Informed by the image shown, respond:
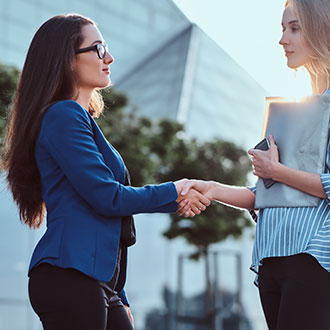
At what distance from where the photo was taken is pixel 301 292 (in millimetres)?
2068

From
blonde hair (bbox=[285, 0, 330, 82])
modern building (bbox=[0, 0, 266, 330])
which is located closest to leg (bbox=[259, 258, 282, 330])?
blonde hair (bbox=[285, 0, 330, 82])

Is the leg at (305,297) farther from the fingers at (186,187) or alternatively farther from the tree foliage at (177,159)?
the tree foliage at (177,159)

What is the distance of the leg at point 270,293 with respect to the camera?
220 centimetres

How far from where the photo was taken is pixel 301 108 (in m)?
2.31

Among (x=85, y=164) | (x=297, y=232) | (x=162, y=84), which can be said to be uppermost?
(x=162, y=84)

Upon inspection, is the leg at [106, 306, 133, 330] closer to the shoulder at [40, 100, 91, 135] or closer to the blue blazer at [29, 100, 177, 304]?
the blue blazer at [29, 100, 177, 304]

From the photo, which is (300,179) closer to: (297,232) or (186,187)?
(297,232)

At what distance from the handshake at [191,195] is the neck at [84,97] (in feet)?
1.47

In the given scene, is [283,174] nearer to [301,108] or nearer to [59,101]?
[301,108]

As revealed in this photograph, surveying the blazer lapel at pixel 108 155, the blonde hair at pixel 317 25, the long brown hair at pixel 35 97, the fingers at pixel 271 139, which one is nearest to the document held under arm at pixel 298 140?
the fingers at pixel 271 139

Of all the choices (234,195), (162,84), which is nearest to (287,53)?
(234,195)

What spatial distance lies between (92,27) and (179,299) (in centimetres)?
1612

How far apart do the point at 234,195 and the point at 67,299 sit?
2.80 feet

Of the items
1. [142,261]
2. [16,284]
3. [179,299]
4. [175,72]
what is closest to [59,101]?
[16,284]
